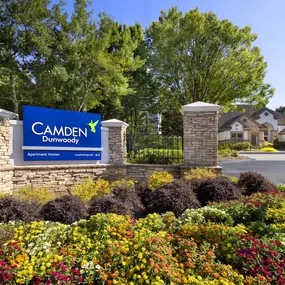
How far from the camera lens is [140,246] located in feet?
7.78

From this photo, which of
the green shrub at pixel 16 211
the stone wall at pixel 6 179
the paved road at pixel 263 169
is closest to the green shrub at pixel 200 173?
the paved road at pixel 263 169

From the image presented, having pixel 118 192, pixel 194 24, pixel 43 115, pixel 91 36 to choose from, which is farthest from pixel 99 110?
pixel 118 192

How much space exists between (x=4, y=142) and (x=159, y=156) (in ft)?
16.0

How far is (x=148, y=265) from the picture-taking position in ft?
6.94

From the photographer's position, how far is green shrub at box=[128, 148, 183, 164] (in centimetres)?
738

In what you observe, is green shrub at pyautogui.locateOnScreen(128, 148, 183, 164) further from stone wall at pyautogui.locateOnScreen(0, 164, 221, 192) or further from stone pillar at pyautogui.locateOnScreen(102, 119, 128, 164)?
stone pillar at pyautogui.locateOnScreen(102, 119, 128, 164)

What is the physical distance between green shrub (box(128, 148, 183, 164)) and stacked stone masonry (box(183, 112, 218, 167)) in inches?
27.8

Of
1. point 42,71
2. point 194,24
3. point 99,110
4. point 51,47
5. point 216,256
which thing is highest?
point 194,24

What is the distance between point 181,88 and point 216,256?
50.7 ft

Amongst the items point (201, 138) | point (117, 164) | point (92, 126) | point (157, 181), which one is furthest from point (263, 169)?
point (92, 126)

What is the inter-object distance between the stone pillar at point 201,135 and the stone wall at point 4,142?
17.6 feet

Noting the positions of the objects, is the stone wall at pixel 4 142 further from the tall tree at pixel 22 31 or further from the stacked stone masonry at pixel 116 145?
the tall tree at pixel 22 31

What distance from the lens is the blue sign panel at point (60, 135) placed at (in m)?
6.18

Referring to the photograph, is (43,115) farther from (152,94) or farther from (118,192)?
(152,94)
